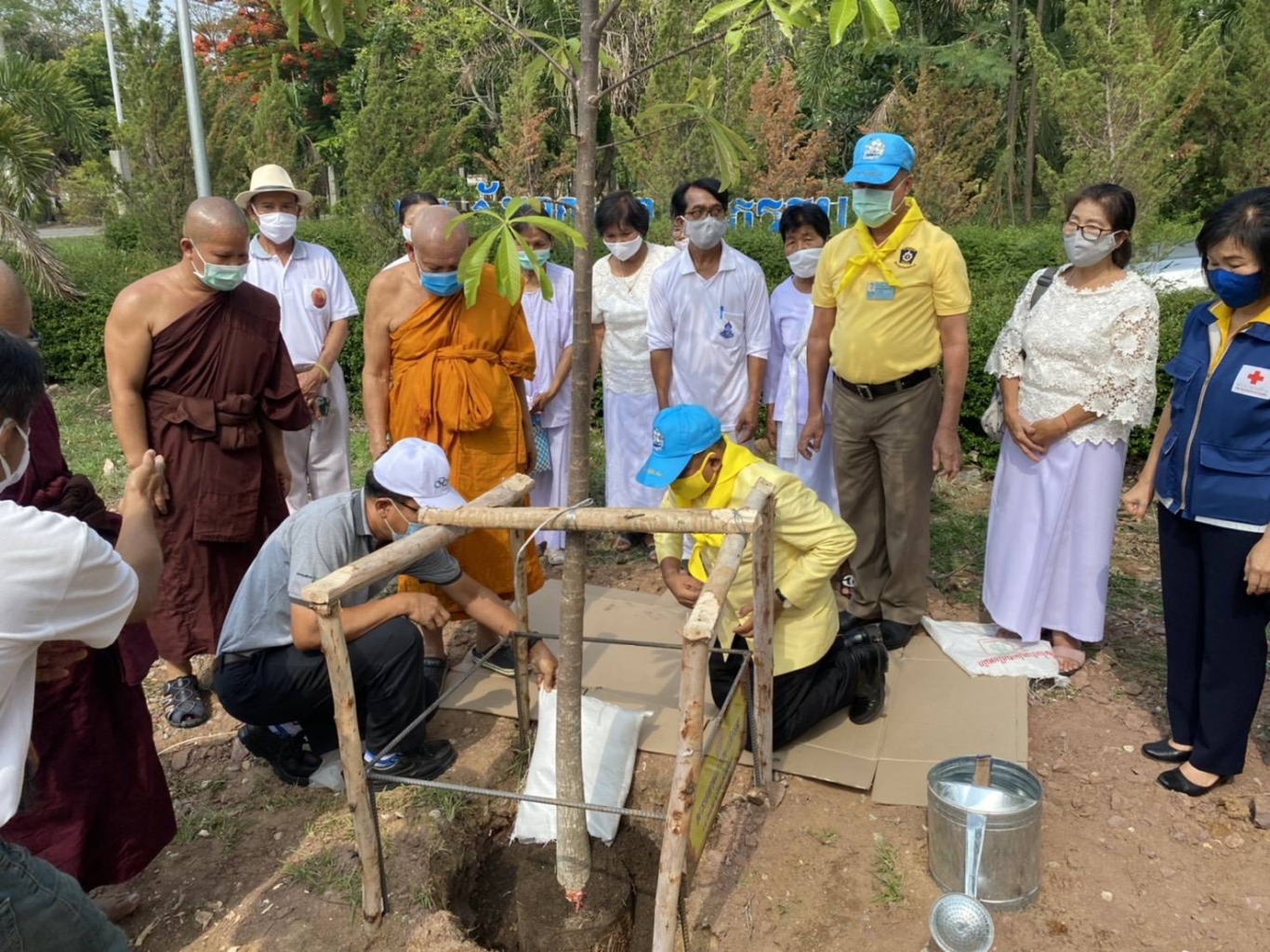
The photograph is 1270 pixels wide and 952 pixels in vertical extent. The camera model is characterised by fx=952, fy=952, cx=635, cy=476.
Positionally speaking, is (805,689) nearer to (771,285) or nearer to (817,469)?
Answer: (817,469)

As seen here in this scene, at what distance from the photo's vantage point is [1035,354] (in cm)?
350

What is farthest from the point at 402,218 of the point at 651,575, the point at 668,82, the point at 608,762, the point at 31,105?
the point at 31,105

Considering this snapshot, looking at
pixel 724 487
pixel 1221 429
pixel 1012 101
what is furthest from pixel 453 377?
pixel 1012 101

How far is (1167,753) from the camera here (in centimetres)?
315

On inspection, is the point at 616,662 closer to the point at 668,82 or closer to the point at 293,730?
the point at 293,730

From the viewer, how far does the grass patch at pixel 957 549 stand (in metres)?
4.54

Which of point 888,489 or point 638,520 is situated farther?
point 888,489

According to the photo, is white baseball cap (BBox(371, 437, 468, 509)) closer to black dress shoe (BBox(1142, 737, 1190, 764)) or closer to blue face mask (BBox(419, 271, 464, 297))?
blue face mask (BBox(419, 271, 464, 297))

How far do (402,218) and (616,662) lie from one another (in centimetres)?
234

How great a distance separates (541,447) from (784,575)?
6.73ft

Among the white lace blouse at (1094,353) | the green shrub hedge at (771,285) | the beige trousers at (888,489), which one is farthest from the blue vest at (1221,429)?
the green shrub hedge at (771,285)

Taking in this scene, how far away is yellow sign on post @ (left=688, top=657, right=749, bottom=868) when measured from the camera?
2.29 meters

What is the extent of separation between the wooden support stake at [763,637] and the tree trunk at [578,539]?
489 mm

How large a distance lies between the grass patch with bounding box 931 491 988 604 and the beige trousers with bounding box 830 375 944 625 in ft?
1.73
